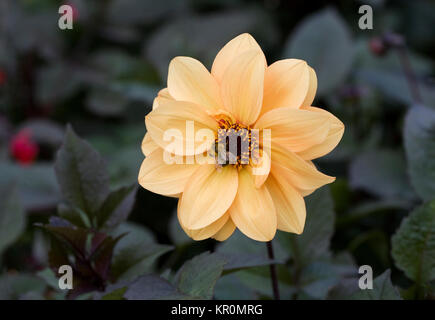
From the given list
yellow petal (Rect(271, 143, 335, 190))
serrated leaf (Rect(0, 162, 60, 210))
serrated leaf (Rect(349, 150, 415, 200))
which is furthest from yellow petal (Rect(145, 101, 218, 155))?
serrated leaf (Rect(0, 162, 60, 210))

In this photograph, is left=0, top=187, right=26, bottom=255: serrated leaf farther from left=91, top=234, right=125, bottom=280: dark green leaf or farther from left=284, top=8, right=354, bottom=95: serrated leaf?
left=284, top=8, right=354, bottom=95: serrated leaf

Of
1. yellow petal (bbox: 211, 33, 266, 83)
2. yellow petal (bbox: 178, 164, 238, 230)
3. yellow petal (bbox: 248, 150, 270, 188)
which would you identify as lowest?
yellow petal (bbox: 178, 164, 238, 230)

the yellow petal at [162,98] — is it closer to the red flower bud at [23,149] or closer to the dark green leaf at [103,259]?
the dark green leaf at [103,259]

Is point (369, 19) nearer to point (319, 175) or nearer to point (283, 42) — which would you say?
point (319, 175)

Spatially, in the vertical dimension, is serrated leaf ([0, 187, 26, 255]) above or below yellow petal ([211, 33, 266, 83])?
below

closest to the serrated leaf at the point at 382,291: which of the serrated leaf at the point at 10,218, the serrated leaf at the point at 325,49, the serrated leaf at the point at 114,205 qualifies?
the serrated leaf at the point at 114,205

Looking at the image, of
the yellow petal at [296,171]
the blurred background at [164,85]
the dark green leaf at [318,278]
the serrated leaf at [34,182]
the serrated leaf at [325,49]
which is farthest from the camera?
the serrated leaf at [325,49]
